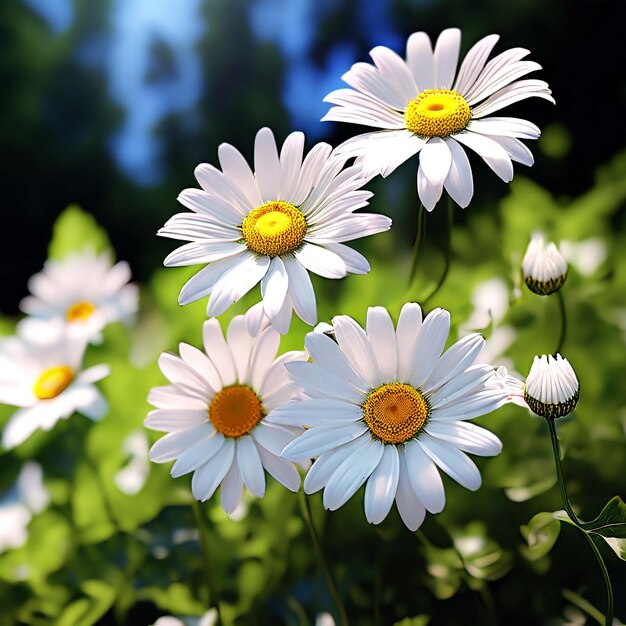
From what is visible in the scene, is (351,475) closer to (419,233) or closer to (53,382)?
(419,233)

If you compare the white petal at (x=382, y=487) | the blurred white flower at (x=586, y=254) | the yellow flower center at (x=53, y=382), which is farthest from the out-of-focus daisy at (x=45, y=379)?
the blurred white flower at (x=586, y=254)

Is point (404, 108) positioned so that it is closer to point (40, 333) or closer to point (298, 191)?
point (298, 191)

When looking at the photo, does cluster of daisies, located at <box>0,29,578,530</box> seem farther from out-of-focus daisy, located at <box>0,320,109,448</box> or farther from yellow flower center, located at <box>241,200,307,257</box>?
out-of-focus daisy, located at <box>0,320,109,448</box>

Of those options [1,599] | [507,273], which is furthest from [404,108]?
[1,599]

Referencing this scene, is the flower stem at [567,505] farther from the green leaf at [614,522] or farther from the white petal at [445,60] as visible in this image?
the white petal at [445,60]

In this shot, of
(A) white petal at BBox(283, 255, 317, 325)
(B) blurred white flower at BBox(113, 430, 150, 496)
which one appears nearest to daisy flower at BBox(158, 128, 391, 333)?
(A) white petal at BBox(283, 255, 317, 325)

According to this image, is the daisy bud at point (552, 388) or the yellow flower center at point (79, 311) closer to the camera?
the daisy bud at point (552, 388)

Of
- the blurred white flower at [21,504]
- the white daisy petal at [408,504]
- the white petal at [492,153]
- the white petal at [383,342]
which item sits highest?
the white petal at [492,153]
